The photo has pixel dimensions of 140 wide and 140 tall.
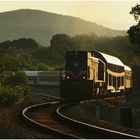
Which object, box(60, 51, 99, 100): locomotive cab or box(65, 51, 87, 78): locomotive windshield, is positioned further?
box(65, 51, 87, 78): locomotive windshield

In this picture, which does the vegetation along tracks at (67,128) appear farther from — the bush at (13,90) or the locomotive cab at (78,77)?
the locomotive cab at (78,77)

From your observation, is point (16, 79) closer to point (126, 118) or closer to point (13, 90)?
point (13, 90)

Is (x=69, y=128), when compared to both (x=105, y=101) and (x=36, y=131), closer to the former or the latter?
(x=36, y=131)

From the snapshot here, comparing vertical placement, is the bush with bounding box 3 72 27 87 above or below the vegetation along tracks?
below

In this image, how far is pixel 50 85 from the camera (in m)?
76.9

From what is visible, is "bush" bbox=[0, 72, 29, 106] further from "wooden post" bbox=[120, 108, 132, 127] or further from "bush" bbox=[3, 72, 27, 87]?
"wooden post" bbox=[120, 108, 132, 127]

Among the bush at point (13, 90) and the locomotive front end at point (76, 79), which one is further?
the locomotive front end at point (76, 79)

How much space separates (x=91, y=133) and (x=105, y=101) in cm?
1974

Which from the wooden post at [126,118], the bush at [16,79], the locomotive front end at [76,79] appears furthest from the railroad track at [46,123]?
the bush at [16,79]

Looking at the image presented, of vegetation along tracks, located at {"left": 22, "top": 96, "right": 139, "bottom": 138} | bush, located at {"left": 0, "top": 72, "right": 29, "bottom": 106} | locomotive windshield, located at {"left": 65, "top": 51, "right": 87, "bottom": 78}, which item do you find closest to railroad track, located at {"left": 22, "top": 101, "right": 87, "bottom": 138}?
vegetation along tracks, located at {"left": 22, "top": 96, "right": 139, "bottom": 138}

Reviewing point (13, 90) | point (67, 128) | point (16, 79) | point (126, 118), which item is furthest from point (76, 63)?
point (16, 79)

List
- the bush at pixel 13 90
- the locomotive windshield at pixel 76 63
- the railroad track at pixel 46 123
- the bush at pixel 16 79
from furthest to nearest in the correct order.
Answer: the bush at pixel 16 79
the locomotive windshield at pixel 76 63
the bush at pixel 13 90
the railroad track at pixel 46 123

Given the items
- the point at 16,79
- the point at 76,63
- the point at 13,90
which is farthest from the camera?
the point at 16,79

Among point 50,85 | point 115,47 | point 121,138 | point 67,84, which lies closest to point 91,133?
point 121,138
